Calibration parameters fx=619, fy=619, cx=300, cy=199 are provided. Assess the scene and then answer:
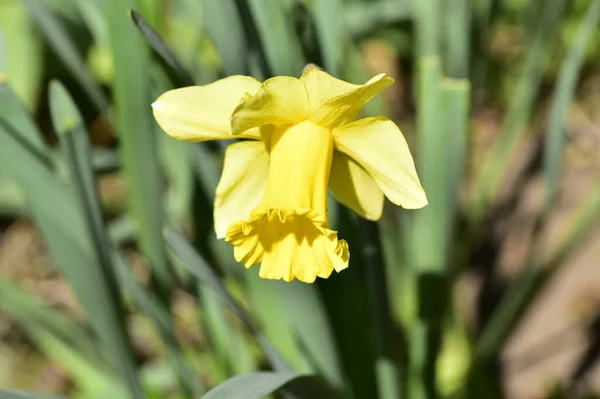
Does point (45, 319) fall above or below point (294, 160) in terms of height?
below

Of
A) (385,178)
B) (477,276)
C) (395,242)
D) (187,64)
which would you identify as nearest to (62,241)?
(385,178)

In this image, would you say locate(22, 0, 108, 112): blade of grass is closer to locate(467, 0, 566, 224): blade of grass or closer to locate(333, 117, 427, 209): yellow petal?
locate(333, 117, 427, 209): yellow petal

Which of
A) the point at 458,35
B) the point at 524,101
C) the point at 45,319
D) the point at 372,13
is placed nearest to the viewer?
the point at 458,35

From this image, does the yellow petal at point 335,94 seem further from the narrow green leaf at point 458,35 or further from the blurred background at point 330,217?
the narrow green leaf at point 458,35

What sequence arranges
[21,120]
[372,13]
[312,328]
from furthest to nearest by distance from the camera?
[372,13], [312,328], [21,120]

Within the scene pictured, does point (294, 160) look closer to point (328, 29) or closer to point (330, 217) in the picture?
point (330, 217)

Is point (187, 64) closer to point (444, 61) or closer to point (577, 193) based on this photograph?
point (444, 61)

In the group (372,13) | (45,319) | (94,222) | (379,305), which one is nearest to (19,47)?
(45,319)

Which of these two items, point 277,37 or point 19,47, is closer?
point 277,37

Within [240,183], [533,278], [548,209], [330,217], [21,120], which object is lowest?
[533,278]
